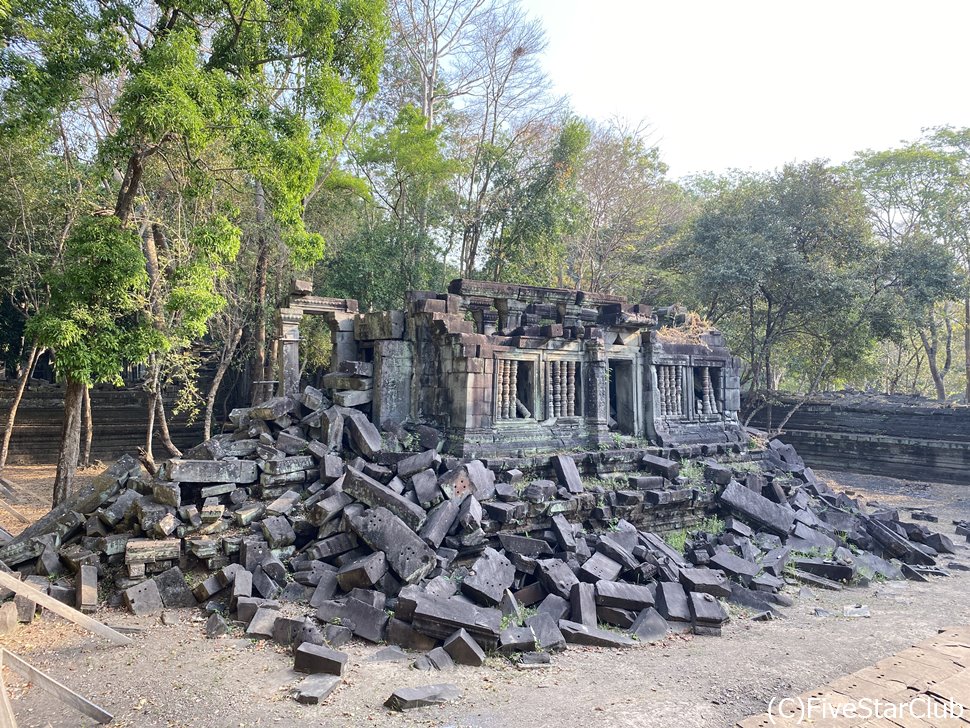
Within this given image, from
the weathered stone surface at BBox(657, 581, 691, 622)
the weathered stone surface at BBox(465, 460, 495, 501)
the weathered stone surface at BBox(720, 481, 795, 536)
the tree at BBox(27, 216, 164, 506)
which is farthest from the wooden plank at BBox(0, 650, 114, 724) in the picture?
the weathered stone surface at BBox(720, 481, 795, 536)

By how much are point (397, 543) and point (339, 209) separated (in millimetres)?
15105

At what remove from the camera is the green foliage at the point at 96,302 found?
24.1 ft

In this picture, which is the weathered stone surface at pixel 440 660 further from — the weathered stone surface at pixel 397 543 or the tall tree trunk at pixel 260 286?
the tall tree trunk at pixel 260 286

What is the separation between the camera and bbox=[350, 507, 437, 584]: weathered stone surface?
6.36 m

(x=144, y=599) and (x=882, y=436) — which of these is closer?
(x=144, y=599)

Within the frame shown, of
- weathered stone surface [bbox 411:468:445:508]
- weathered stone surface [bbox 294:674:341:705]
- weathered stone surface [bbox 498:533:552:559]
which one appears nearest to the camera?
weathered stone surface [bbox 294:674:341:705]

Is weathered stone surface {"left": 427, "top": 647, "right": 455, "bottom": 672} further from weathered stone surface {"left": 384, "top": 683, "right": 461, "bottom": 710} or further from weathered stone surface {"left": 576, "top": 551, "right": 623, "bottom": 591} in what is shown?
weathered stone surface {"left": 576, "top": 551, "right": 623, "bottom": 591}

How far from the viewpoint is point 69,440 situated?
8.71 meters

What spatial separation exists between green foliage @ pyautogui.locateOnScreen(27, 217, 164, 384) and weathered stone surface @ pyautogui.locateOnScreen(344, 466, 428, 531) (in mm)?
3399

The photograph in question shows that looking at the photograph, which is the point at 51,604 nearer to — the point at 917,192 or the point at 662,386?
the point at 662,386

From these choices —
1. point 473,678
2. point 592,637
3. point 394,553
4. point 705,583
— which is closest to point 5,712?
point 473,678

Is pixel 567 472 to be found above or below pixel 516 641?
above

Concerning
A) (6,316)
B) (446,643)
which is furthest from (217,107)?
(6,316)

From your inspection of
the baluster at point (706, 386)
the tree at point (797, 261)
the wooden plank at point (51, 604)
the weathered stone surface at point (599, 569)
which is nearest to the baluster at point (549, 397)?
the weathered stone surface at point (599, 569)
